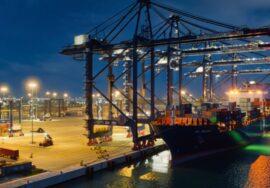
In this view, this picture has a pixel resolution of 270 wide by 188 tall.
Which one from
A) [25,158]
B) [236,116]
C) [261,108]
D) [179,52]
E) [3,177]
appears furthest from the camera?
[261,108]

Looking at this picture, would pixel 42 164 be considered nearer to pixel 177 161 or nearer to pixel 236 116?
pixel 177 161

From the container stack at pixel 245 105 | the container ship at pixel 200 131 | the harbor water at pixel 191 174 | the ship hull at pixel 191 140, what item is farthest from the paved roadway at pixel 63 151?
the container stack at pixel 245 105

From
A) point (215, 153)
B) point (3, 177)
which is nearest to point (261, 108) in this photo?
point (215, 153)

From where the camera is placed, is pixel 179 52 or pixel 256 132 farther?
pixel 256 132

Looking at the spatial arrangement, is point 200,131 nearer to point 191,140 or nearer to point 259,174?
point 191,140

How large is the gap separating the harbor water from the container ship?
1238 millimetres

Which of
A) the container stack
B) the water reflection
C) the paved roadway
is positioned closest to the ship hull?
the water reflection

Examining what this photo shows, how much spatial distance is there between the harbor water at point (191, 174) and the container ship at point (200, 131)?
4.06ft

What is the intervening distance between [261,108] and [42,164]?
151 feet

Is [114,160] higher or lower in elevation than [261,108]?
lower

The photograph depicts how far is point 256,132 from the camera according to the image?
49.9m

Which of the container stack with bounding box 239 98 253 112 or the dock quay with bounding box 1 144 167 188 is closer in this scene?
the dock quay with bounding box 1 144 167 188

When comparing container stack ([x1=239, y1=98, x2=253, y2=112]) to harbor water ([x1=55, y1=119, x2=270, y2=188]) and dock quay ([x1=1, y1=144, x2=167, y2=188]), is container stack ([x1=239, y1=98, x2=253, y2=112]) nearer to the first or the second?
harbor water ([x1=55, y1=119, x2=270, y2=188])

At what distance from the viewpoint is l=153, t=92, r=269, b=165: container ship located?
3105cm
